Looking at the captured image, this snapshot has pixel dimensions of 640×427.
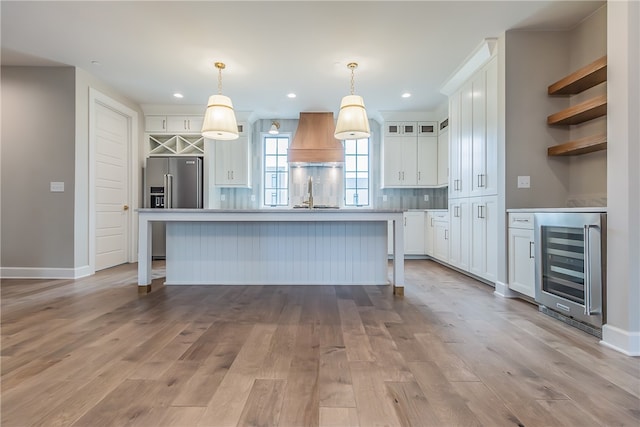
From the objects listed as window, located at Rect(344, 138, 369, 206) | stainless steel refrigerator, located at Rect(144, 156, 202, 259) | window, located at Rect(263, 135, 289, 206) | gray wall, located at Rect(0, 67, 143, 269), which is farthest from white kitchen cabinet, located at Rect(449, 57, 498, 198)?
gray wall, located at Rect(0, 67, 143, 269)

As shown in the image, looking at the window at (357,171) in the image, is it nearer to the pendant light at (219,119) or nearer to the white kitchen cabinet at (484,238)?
the white kitchen cabinet at (484,238)

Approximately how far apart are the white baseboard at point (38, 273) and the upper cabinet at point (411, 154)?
477cm

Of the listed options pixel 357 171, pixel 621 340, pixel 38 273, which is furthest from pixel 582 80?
pixel 38 273

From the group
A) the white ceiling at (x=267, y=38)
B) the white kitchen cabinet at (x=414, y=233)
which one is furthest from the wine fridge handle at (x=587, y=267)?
the white kitchen cabinet at (x=414, y=233)

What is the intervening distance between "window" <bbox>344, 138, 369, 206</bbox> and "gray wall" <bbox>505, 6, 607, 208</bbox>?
3181 millimetres

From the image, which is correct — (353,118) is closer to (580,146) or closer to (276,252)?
(276,252)

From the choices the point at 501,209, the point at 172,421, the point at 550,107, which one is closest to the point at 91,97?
the point at 172,421

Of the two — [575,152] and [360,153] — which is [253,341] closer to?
[575,152]

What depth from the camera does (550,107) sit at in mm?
2941

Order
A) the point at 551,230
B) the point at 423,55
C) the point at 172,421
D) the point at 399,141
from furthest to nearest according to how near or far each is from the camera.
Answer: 1. the point at 399,141
2. the point at 423,55
3. the point at 551,230
4. the point at 172,421

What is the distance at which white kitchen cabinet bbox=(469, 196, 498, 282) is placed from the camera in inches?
123

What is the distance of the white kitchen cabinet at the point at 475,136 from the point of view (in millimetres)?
3150

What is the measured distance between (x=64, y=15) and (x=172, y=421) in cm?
348

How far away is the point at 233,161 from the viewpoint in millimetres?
5516
